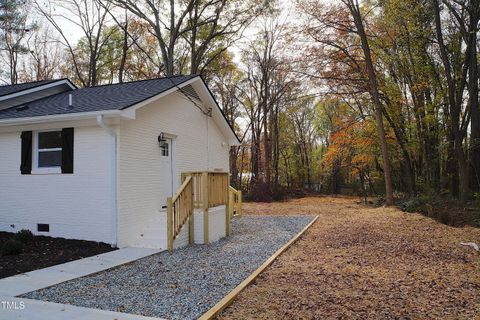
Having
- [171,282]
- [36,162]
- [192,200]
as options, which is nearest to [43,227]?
[36,162]

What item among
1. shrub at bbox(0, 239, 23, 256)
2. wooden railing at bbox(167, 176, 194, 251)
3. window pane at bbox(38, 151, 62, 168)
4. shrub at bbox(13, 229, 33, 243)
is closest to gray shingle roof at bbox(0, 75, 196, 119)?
window pane at bbox(38, 151, 62, 168)

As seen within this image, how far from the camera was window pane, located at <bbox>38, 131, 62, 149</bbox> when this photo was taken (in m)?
8.96

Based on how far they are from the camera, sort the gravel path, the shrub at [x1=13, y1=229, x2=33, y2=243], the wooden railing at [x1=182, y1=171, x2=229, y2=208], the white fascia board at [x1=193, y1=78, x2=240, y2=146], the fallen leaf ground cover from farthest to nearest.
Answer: the white fascia board at [x1=193, y1=78, x2=240, y2=146] < the wooden railing at [x1=182, y1=171, x2=229, y2=208] < the shrub at [x1=13, y1=229, x2=33, y2=243] < the gravel path < the fallen leaf ground cover

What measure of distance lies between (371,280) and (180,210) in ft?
14.7

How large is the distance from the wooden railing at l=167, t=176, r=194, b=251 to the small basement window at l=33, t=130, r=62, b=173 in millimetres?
3117

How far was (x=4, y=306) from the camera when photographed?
14.1ft

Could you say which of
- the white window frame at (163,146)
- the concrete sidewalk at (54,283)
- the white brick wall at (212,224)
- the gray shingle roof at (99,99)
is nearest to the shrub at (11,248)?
the concrete sidewalk at (54,283)

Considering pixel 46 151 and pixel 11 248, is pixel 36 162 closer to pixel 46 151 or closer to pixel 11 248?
pixel 46 151

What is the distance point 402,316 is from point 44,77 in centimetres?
2864

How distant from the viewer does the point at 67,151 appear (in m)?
8.70

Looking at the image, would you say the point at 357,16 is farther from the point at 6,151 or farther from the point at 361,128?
the point at 6,151

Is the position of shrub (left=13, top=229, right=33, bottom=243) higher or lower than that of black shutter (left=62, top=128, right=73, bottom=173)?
lower

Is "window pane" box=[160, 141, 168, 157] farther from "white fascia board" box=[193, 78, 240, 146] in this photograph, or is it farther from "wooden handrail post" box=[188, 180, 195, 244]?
"white fascia board" box=[193, 78, 240, 146]

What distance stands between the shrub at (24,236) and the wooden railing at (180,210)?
3.31 meters
